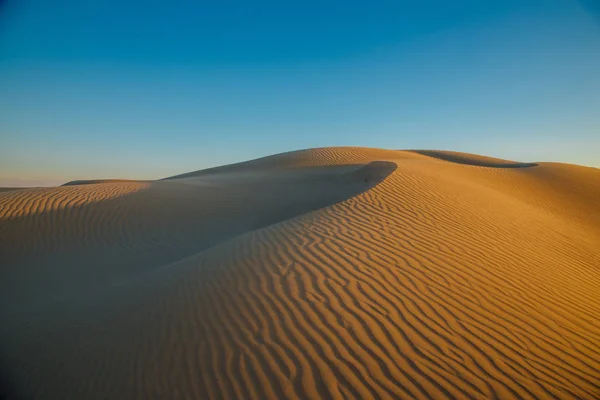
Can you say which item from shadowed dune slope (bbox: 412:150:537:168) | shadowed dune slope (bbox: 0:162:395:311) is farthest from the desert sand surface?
shadowed dune slope (bbox: 412:150:537:168)

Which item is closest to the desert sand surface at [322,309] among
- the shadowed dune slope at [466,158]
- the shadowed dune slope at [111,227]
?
the shadowed dune slope at [111,227]

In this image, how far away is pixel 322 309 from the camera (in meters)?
3.79

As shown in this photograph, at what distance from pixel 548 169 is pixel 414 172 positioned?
13.3 meters

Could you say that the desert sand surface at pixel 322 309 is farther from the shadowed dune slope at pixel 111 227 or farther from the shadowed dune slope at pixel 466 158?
the shadowed dune slope at pixel 466 158

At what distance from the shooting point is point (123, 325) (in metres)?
4.01

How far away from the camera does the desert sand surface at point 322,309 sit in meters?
3.00

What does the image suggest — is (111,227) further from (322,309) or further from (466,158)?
(466,158)

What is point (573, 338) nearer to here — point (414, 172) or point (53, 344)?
point (53, 344)

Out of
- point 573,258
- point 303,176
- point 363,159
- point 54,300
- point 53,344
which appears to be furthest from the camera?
point 363,159

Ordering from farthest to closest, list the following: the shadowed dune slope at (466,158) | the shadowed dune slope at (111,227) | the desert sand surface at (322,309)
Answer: the shadowed dune slope at (466,158) → the shadowed dune slope at (111,227) → the desert sand surface at (322,309)

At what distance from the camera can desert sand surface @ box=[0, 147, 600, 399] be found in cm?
300

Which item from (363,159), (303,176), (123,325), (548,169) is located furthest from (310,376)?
(363,159)

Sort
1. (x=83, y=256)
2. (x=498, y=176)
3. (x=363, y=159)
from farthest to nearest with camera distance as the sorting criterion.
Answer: (x=363, y=159) → (x=498, y=176) → (x=83, y=256)

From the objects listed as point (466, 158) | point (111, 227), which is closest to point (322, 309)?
point (111, 227)
